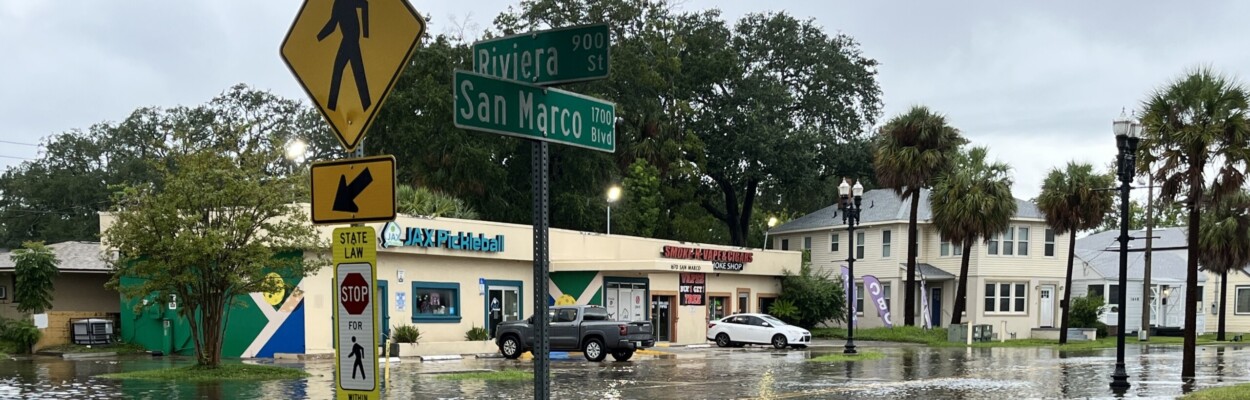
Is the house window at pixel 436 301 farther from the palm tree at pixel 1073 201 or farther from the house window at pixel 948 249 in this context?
the house window at pixel 948 249

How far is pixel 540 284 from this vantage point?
6.22m

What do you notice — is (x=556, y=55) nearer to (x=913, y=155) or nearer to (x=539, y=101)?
(x=539, y=101)

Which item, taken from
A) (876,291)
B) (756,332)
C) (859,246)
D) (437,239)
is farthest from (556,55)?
(859,246)

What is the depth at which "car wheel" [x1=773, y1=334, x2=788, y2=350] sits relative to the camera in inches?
1718

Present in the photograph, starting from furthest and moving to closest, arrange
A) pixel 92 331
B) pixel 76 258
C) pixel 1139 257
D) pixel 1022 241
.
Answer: pixel 1139 257, pixel 1022 241, pixel 76 258, pixel 92 331

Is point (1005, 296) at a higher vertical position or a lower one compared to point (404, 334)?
lower

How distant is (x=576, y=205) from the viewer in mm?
53406

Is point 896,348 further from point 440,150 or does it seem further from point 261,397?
point 261,397

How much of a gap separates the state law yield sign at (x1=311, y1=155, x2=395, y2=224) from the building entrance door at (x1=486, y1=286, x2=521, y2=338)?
1345 inches

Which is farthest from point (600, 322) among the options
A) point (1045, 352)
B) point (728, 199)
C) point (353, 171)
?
point (728, 199)

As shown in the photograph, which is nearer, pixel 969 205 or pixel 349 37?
pixel 349 37

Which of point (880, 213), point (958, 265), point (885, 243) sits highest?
point (880, 213)

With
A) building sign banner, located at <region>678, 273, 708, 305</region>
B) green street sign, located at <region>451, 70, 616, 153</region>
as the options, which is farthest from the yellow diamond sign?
building sign banner, located at <region>678, 273, 708, 305</region>

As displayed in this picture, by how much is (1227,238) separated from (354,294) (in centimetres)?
5663
